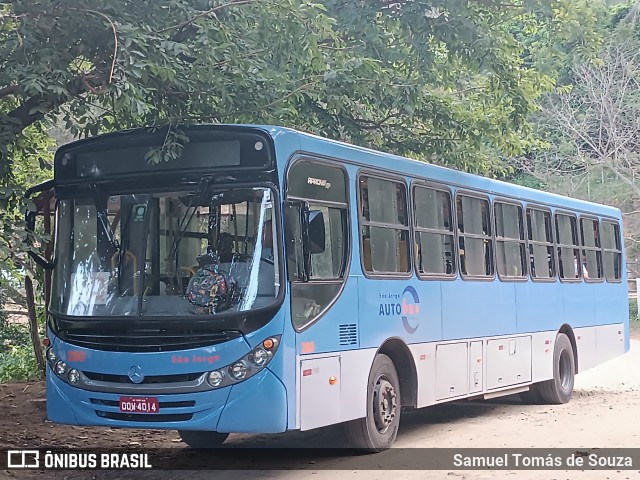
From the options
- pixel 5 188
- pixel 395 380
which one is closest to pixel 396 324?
pixel 395 380

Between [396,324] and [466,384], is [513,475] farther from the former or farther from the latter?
[466,384]

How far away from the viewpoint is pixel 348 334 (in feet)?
30.7

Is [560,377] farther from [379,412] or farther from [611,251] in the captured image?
[379,412]

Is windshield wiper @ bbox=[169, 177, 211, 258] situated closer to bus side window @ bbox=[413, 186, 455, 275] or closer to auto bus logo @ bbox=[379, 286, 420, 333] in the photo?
auto bus logo @ bbox=[379, 286, 420, 333]

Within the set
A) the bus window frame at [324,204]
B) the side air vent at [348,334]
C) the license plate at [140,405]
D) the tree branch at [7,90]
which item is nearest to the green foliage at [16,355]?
the tree branch at [7,90]

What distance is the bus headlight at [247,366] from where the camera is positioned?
8.20 metres

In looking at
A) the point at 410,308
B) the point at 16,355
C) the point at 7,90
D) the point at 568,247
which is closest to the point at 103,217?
the point at 7,90

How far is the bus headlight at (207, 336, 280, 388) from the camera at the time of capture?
8195 mm

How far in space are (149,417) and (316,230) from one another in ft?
6.91

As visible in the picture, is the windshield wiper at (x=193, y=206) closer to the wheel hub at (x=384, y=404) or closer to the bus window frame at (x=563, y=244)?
the wheel hub at (x=384, y=404)

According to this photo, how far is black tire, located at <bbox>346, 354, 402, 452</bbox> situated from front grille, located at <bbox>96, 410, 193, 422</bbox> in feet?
6.53

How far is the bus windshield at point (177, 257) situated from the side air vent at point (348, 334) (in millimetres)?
1220

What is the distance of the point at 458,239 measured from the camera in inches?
472

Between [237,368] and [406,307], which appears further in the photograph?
[406,307]
